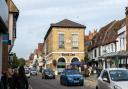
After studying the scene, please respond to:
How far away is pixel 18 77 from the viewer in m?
19.6

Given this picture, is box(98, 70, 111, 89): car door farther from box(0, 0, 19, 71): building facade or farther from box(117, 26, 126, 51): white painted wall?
box(117, 26, 126, 51): white painted wall

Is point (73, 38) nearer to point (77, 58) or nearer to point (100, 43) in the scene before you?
point (77, 58)

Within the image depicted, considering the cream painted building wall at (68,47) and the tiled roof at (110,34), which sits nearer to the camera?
the tiled roof at (110,34)

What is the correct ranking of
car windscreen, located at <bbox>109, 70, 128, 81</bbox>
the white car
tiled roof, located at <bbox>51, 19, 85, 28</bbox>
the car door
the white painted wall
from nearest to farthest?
the white car, the car door, car windscreen, located at <bbox>109, 70, 128, 81</bbox>, the white painted wall, tiled roof, located at <bbox>51, 19, 85, 28</bbox>

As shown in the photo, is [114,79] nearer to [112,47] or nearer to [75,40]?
[112,47]

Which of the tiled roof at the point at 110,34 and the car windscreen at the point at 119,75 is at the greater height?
the tiled roof at the point at 110,34

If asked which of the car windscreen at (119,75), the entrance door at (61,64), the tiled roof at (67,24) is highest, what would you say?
the tiled roof at (67,24)

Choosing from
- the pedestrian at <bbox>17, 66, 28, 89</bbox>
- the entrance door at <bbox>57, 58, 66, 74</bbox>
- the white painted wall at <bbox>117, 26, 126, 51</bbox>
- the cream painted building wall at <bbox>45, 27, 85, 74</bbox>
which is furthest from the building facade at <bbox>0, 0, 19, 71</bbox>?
the cream painted building wall at <bbox>45, 27, 85, 74</bbox>

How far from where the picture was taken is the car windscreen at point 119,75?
2008cm

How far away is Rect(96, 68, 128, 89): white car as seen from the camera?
18.9 meters

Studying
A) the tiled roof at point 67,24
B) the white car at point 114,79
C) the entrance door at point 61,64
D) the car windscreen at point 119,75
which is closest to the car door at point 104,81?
the white car at point 114,79

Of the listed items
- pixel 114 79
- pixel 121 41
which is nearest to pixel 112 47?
pixel 121 41

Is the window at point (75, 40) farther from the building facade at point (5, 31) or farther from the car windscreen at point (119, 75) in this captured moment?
the car windscreen at point (119, 75)

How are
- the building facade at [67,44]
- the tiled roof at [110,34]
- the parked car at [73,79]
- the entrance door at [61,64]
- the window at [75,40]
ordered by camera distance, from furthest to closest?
the window at [75,40], the building facade at [67,44], the entrance door at [61,64], the tiled roof at [110,34], the parked car at [73,79]
